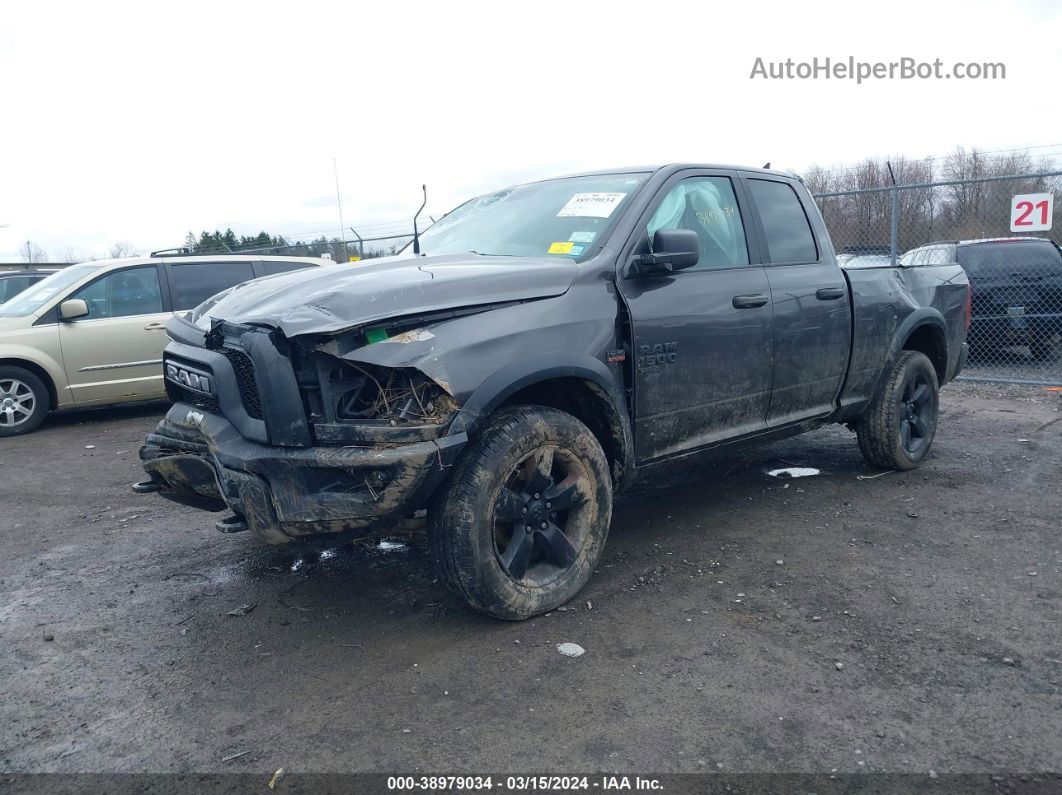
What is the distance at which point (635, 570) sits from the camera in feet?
13.6

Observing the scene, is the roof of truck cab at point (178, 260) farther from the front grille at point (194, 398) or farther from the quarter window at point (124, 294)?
the front grille at point (194, 398)

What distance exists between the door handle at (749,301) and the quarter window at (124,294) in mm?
6788

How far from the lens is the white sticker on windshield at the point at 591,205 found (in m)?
4.10

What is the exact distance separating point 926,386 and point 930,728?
3.68 meters

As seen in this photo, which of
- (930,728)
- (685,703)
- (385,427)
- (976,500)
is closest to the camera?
(930,728)

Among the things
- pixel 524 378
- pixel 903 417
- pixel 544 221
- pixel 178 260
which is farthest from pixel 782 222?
pixel 178 260

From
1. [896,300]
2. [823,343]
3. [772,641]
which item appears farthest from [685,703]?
[896,300]

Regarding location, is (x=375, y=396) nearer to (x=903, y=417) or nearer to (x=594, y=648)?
(x=594, y=648)

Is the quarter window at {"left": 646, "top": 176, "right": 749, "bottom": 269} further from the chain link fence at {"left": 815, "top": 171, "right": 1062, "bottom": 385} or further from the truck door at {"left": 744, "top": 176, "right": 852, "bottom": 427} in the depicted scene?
the chain link fence at {"left": 815, "top": 171, "right": 1062, "bottom": 385}

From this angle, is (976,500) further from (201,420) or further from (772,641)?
(201,420)

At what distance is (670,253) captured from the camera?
150 inches

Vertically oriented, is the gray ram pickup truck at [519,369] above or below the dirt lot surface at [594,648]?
above

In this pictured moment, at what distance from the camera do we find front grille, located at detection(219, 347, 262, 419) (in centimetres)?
330

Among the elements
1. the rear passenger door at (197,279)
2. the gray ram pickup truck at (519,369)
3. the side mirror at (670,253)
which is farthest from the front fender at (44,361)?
the side mirror at (670,253)
